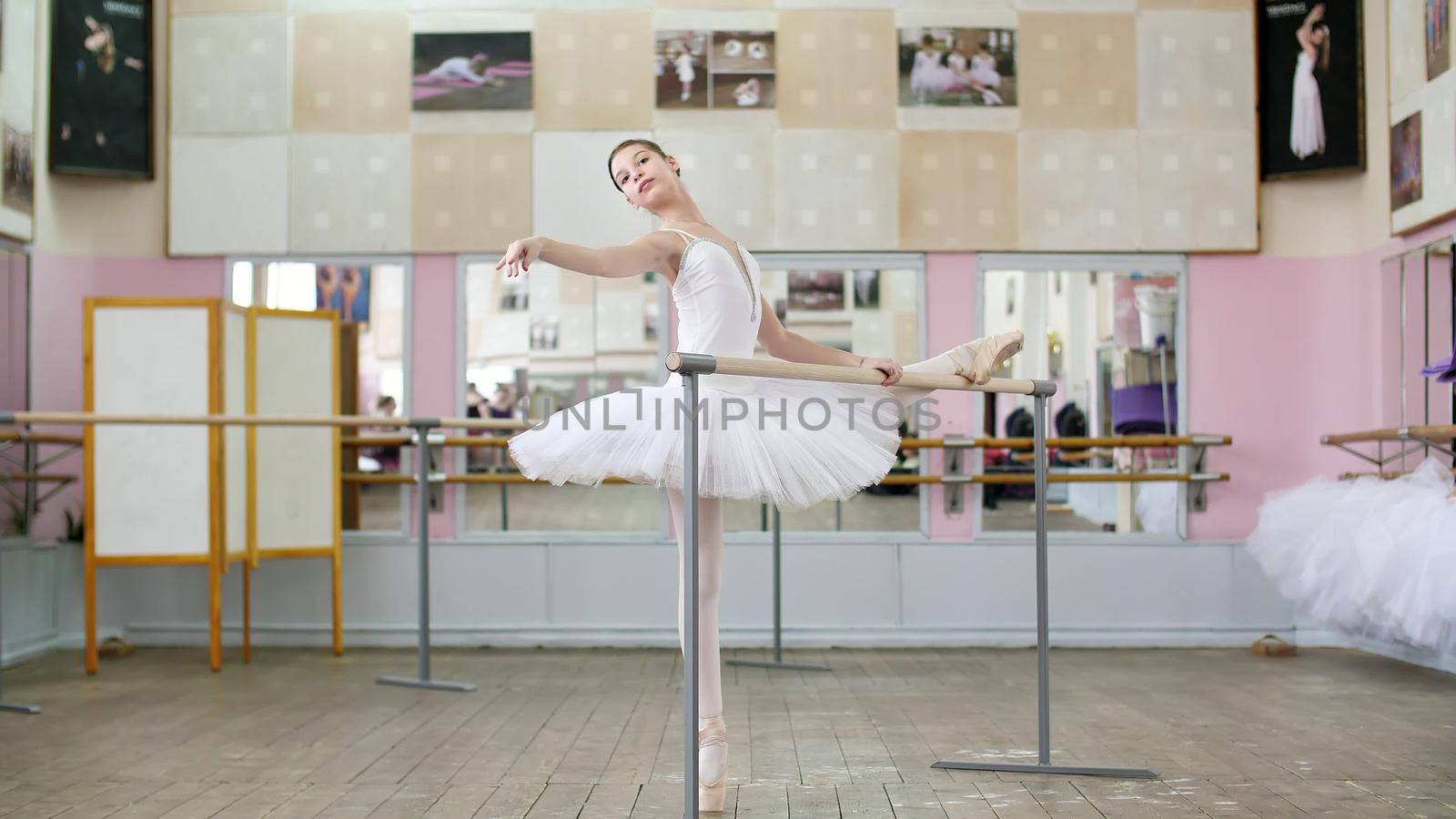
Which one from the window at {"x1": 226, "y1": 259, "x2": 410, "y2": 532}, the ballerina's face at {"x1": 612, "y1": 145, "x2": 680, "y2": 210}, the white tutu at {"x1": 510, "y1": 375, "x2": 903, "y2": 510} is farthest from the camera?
the window at {"x1": 226, "y1": 259, "x2": 410, "y2": 532}

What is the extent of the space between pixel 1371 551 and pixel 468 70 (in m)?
4.64

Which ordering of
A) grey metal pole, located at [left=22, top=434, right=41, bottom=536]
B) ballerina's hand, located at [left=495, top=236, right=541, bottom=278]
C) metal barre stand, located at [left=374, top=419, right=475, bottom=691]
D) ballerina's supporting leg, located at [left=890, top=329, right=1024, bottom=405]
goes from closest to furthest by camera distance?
ballerina's hand, located at [left=495, top=236, right=541, bottom=278] → ballerina's supporting leg, located at [left=890, top=329, right=1024, bottom=405] → metal barre stand, located at [left=374, top=419, right=475, bottom=691] → grey metal pole, located at [left=22, top=434, right=41, bottom=536]

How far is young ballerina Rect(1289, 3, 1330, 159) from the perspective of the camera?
6.18 m

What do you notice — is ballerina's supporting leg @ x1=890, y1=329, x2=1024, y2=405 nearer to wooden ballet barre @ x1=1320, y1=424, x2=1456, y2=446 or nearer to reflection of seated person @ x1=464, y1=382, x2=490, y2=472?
wooden ballet barre @ x1=1320, y1=424, x2=1456, y2=446

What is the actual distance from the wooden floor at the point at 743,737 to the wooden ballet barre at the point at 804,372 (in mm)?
1057

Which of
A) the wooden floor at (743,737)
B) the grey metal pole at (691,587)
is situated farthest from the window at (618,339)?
the grey metal pole at (691,587)

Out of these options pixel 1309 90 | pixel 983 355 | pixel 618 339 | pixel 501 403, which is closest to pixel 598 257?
pixel 983 355

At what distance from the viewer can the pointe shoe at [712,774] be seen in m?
3.06

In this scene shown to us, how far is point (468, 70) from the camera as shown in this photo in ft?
20.9

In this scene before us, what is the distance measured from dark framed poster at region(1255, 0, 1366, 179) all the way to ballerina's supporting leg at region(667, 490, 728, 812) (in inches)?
176

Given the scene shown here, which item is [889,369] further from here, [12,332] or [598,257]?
[12,332]

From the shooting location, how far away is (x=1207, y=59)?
6340mm

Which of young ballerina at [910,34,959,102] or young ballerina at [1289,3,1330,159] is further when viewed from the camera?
young ballerina at [910,34,959,102]

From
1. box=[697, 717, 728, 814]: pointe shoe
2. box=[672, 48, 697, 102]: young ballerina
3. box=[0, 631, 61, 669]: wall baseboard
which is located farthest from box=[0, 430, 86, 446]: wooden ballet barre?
box=[697, 717, 728, 814]: pointe shoe
